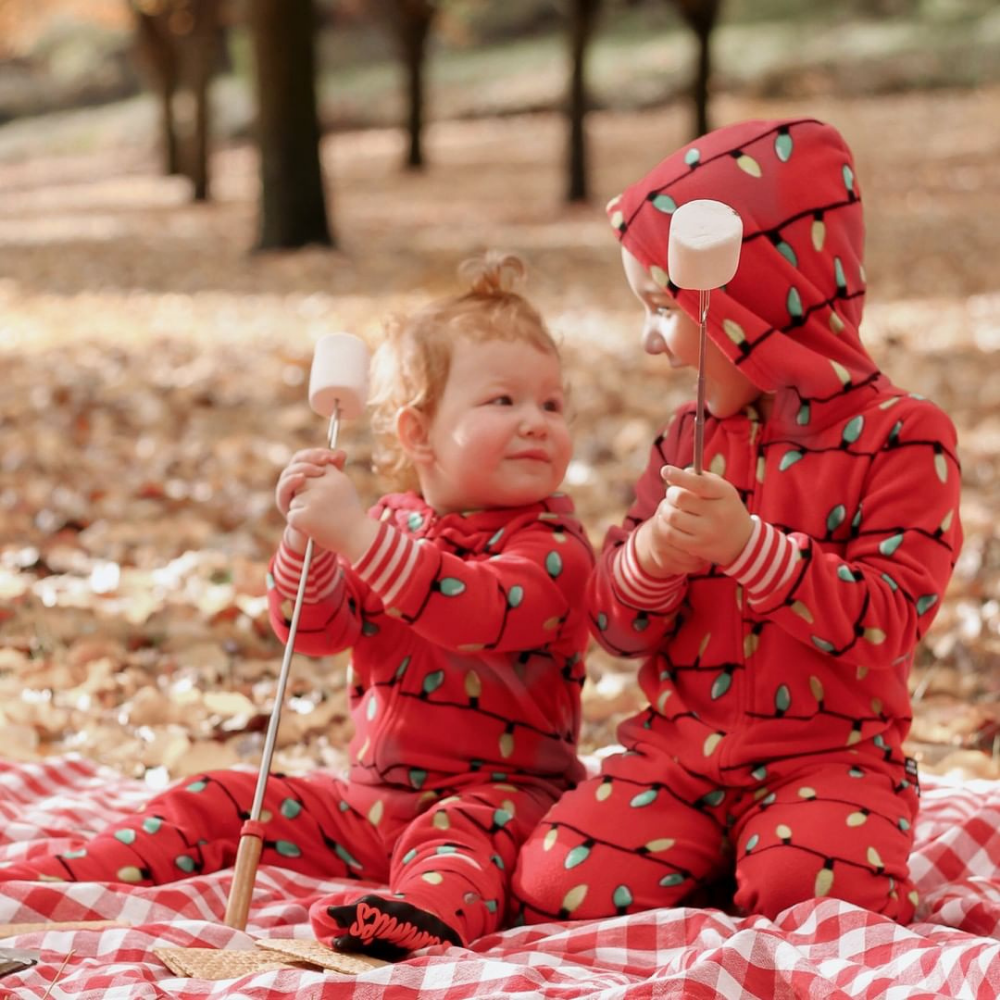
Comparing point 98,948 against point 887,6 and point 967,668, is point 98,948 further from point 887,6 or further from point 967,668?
point 887,6

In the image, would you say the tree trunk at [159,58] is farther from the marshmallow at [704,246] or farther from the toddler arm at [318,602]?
the marshmallow at [704,246]

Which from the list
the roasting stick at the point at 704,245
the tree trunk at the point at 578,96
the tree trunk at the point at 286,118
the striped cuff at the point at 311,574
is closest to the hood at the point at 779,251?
the roasting stick at the point at 704,245

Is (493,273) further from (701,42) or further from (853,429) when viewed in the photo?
(701,42)

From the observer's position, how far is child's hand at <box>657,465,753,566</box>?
2.01 metres

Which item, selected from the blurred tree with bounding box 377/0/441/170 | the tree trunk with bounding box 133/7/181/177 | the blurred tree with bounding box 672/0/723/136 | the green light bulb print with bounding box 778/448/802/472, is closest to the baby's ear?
the green light bulb print with bounding box 778/448/802/472

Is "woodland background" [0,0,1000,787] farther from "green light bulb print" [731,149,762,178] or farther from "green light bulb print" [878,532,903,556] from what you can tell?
"green light bulb print" [878,532,903,556]

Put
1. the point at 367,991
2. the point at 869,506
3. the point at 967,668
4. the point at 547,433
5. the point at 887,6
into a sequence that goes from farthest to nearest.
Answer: the point at 887,6 → the point at 967,668 → the point at 547,433 → the point at 869,506 → the point at 367,991

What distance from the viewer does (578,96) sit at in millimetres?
13445

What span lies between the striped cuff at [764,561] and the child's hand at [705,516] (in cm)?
1

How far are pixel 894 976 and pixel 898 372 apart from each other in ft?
15.5

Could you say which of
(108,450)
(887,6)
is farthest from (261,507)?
(887,6)

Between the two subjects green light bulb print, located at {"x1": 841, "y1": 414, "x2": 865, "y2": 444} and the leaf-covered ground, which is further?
the leaf-covered ground

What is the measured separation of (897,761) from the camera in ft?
7.63

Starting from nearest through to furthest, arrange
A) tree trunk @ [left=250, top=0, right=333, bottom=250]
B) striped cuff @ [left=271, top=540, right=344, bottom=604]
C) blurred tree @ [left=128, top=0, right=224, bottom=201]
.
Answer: striped cuff @ [left=271, top=540, right=344, bottom=604] < tree trunk @ [left=250, top=0, right=333, bottom=250] < blurred tree @ [left=128, top=0, right=224, bottom=201]
